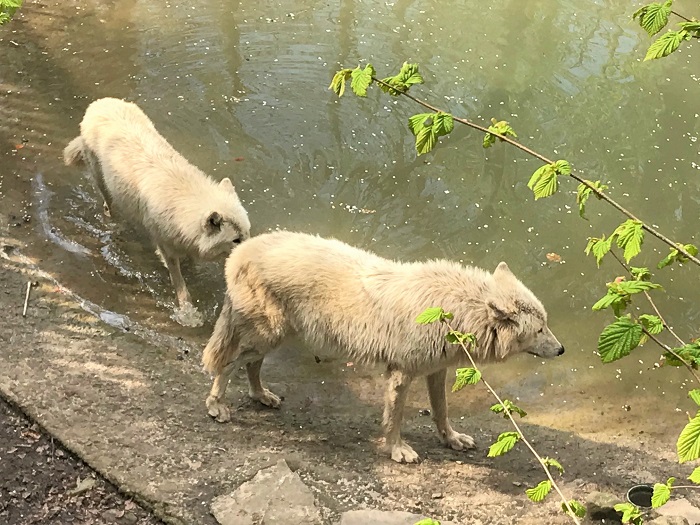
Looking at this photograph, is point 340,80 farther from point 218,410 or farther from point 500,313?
point 218,410

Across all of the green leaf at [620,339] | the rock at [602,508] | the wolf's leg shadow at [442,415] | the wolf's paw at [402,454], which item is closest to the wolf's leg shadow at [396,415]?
the wolf's paw at [402,454]

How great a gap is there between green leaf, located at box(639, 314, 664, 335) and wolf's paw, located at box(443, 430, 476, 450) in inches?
106

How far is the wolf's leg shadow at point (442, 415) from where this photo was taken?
494 cm

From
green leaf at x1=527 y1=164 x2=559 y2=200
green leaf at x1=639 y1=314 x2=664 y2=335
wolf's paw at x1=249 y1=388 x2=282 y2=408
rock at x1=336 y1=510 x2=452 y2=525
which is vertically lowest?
wolf's paw at x1=249 y1=388 x2=282 y2=408

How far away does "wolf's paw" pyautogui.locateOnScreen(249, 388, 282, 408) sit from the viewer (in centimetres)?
521

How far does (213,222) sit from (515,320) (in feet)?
8.59

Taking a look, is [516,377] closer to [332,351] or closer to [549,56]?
[332,351]

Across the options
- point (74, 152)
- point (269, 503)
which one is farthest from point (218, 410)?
point (74, 152)

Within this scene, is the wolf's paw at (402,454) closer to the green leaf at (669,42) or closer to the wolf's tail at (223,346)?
the wolf's tail at (223,346)

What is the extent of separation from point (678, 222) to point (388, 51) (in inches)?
182

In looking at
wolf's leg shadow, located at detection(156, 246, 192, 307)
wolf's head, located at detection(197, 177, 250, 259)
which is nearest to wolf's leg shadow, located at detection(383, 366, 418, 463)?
wolf's head, located at detection(197, 177, 250, 259)

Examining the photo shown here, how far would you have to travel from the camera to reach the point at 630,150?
26.9 feet

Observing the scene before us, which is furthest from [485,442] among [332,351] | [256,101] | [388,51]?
[388,51]

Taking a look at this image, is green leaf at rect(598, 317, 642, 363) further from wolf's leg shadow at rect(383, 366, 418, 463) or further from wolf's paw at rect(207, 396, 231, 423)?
wolf's paw at rect(207, 396, 231, 423)
